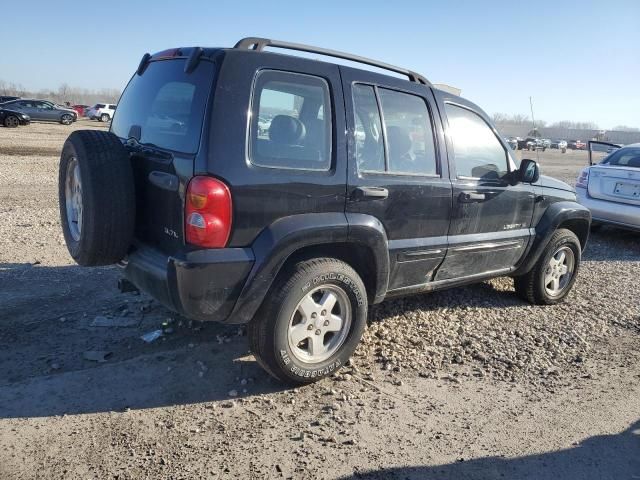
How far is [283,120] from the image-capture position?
10.4 feet

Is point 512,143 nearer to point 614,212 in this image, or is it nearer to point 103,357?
point 614,212

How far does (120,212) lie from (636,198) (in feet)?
25.1

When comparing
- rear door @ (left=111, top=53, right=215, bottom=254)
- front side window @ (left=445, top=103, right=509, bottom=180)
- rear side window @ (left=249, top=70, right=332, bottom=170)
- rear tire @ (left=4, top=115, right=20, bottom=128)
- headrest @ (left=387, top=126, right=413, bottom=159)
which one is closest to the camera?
rear door @ (left=111, top=53, right=215, bottom=254)

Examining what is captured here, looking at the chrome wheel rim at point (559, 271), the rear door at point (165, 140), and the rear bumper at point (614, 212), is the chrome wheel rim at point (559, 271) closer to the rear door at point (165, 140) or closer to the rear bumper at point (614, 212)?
the rear bumper at point (614, 212)

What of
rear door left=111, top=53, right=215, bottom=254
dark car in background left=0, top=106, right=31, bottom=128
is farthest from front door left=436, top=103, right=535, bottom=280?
dark car in background left=0, top=106, right=31, bottom=128

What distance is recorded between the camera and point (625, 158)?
8391 mm

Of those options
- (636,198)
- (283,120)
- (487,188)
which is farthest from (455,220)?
(636,198)

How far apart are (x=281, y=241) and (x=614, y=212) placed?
273 inches

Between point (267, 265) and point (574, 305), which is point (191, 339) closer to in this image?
point (267, 265)

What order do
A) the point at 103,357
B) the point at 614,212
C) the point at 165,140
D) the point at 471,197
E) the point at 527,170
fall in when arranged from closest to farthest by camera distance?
the point at 165,140, the point at 103,357, the point at 471,197, the point at 527,170, the point at 614,212

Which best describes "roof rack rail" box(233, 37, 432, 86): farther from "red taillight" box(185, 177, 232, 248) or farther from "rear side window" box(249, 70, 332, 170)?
"red taillight" box(185, 177, 232, 248)

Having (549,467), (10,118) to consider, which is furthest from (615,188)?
(10,118)

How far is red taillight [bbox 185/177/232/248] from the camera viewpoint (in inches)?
110

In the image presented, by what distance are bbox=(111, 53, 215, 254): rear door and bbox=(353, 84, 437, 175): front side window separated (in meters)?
1.12
